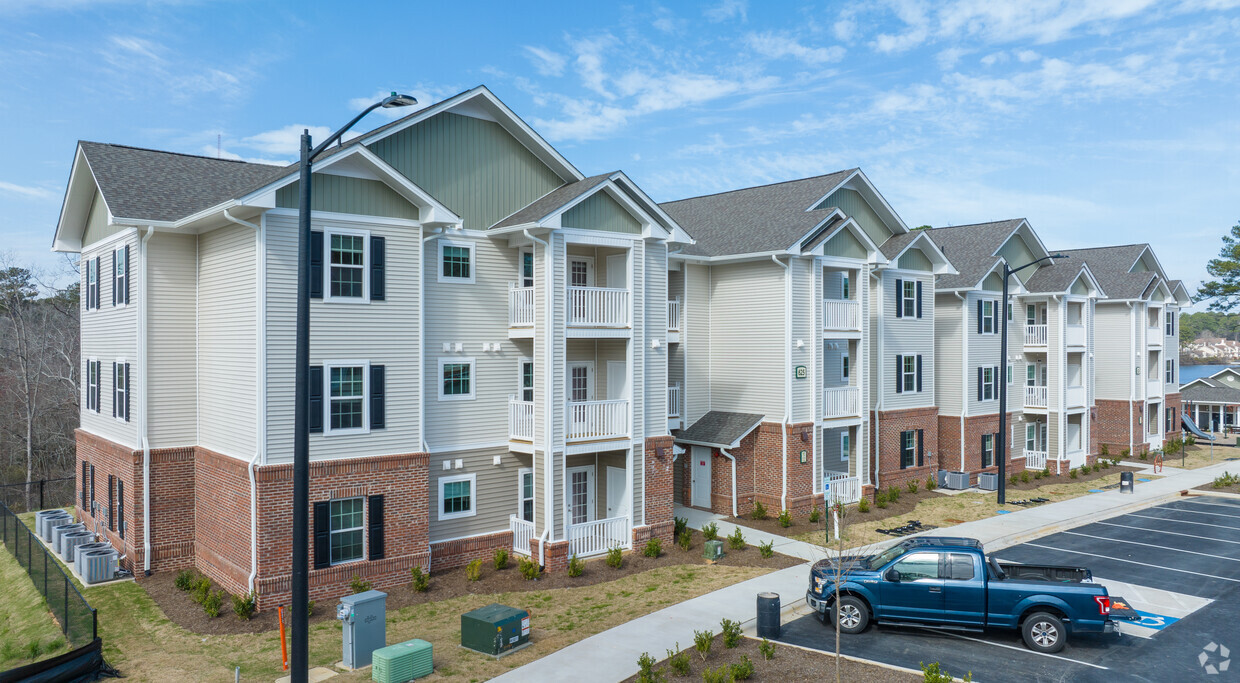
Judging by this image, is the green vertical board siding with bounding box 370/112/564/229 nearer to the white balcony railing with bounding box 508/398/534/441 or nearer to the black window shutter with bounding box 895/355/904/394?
the white balcony railing with bounding box 508/398/534/441

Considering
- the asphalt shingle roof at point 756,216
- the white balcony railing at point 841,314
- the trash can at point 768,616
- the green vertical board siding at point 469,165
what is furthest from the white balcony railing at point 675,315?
the trash can at point 768,616

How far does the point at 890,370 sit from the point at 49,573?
27.5 meters

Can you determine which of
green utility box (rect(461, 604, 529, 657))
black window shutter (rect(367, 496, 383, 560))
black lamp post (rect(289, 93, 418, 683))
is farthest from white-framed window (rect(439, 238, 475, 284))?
black lamp post (rect(289, 93, 418, 683))

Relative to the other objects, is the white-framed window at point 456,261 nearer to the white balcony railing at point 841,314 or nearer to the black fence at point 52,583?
the black fence at point 52,583

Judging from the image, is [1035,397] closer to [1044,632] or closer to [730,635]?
[1044,632]

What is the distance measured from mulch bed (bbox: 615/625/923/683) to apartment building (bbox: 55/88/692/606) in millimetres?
7046

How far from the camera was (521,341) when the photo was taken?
2166cm

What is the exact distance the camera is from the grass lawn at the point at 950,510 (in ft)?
79.1

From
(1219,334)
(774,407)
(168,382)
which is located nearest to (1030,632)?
(774,407)

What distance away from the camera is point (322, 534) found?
17484 mm

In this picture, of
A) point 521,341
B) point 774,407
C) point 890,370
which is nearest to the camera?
point 521,341

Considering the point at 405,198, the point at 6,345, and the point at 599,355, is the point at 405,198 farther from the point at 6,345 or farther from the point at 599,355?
the point at 6,345

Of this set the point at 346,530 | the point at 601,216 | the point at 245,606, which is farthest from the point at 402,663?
the point at 601,216

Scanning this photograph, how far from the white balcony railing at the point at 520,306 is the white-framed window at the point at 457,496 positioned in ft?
13.7
